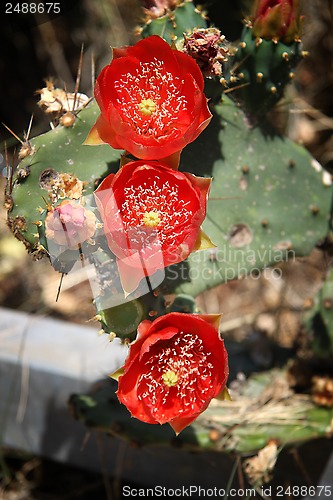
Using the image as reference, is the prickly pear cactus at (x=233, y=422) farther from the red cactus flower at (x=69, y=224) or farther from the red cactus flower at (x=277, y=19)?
the red cactus flower at (x=277, y=19)

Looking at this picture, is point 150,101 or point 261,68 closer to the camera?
point 150,101

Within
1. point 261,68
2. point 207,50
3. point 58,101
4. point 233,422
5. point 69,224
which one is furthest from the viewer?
Result: point 233,422

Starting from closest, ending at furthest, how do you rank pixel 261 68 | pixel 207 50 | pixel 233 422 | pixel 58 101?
pixel 207 50
pixel 58 101
pixel 261 68
pixel 233 422

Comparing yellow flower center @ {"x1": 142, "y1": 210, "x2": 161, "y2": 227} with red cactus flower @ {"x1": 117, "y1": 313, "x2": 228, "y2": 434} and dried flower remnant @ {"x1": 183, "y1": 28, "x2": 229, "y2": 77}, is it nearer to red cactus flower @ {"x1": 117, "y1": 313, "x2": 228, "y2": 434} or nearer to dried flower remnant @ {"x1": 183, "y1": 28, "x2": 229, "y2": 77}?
red cactus flower @ {"x1": 117, "y1": 313, "x2": 228, "y2": 434}

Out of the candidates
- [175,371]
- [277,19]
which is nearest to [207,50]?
[277,19]

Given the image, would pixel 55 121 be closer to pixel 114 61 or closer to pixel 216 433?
pixel 114 61

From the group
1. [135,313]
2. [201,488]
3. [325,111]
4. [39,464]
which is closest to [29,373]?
[39,464]

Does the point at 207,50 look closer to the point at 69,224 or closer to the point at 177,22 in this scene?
the point at 177,22
